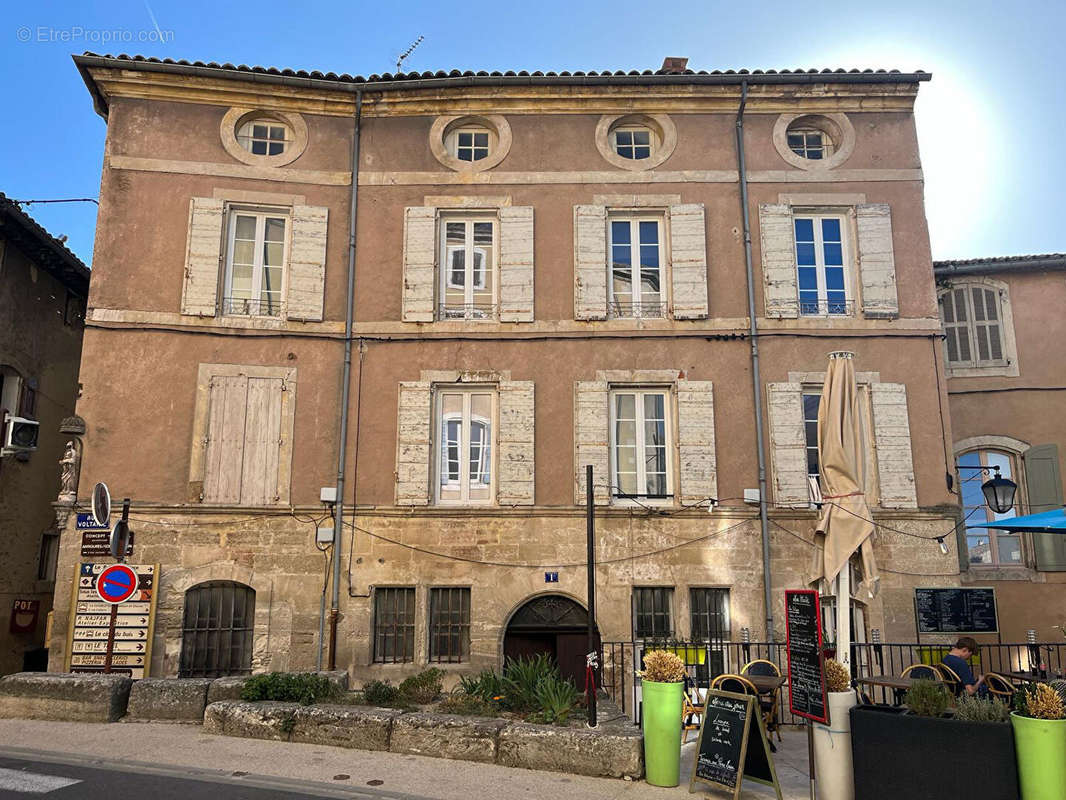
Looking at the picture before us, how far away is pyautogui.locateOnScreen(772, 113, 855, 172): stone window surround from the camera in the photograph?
1273cm

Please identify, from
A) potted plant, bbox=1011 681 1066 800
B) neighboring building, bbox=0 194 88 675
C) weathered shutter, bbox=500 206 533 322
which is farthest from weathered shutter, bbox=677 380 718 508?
neighboring building, bbox=0 194 88 675

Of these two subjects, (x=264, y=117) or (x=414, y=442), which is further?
(x=264, y=117)

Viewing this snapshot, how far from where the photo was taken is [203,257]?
1220cm

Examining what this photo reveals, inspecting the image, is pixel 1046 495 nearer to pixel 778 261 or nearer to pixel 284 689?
pixel 778 261

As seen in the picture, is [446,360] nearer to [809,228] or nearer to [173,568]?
[173,568]

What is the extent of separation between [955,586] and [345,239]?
402 inches

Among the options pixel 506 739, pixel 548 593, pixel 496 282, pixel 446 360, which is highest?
pixel 496 282

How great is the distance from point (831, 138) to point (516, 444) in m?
7.02

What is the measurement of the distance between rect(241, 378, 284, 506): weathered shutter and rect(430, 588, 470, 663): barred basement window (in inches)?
110

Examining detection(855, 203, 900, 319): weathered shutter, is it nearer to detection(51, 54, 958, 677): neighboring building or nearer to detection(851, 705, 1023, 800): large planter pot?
detection(51, 54, 958, 677): neighboring building

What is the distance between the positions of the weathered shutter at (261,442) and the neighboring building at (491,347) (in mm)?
34

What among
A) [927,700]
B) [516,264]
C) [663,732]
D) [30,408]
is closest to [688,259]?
[516,264]

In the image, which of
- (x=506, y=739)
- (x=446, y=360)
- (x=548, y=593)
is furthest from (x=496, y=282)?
(x=506, y=739)

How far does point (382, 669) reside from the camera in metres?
11.3
